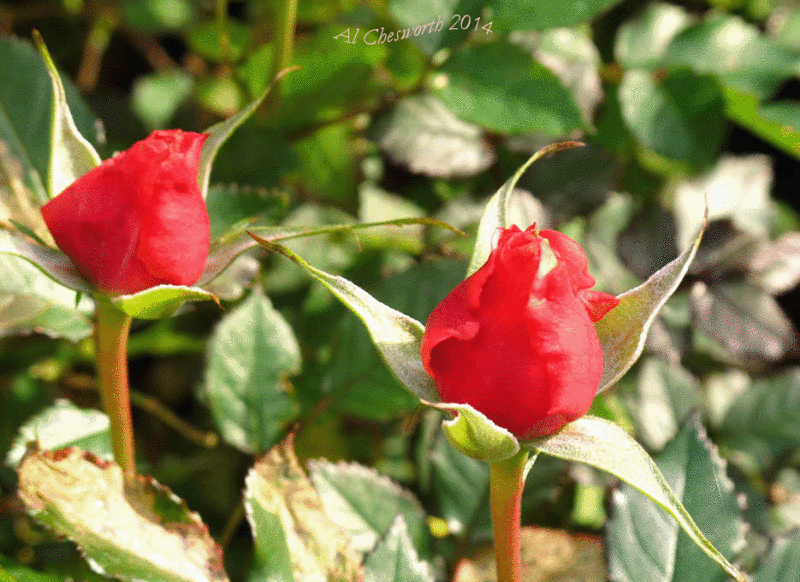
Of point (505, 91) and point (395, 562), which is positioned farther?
point (505, 91)

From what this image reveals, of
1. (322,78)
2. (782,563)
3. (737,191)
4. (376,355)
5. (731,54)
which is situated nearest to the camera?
(782,563)

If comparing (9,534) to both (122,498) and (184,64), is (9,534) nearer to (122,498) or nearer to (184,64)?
(122,498)

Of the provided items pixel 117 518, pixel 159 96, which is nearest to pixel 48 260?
pixel 117 518

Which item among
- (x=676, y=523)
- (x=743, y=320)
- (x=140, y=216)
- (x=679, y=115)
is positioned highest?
(x=140, y=216)

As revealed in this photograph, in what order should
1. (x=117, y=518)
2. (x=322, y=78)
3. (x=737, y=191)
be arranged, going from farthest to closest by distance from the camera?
(x=737, y=191) < (x=322, y=78) < (x=117, y=518)

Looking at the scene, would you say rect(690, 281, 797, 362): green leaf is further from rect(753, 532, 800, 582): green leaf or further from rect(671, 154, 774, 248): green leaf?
rect(753, 532, 800, 582): green leaf

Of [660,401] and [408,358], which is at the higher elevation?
[408,358]

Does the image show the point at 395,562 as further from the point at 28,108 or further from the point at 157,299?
the point at 28,108

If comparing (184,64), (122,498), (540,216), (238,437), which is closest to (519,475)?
(122,498)
